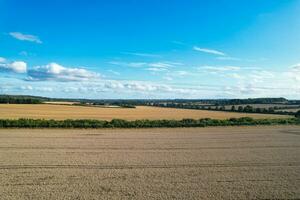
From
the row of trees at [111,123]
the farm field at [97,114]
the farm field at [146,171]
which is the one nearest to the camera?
the farm field at [146,171]

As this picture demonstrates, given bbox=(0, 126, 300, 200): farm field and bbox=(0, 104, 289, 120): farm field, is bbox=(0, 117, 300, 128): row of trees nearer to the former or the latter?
bbox=(0, 126, 300, 200): farm field

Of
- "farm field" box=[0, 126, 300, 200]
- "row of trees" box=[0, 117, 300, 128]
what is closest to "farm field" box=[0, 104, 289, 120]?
"row of trees" box=[0, 117, 300, 128]

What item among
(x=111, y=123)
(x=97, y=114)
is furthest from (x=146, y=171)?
(x=97, y=114)

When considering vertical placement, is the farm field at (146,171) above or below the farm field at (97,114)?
below

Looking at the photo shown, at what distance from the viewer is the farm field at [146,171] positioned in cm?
1098

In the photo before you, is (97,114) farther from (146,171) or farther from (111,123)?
(146,171)

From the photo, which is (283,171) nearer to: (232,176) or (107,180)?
(232,176)

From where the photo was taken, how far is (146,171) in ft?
46.4

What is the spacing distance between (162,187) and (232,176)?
11.4ft

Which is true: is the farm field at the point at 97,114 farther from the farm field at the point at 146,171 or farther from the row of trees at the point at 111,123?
the farm field at the point at 146,171

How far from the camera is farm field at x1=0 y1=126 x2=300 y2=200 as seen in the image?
10984mm

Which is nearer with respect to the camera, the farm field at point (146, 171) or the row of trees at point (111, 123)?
the farm field at point (146, 171)

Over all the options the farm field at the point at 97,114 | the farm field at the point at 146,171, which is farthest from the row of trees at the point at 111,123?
the farm field at the point at 97,114

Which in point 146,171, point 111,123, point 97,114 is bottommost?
point 146,171
